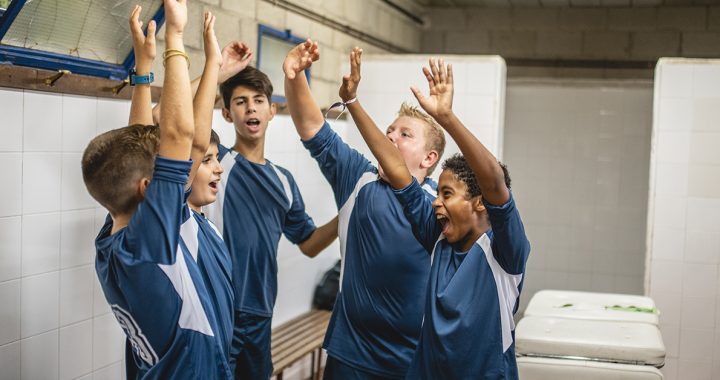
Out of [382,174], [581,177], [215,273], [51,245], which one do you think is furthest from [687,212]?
[51,245]

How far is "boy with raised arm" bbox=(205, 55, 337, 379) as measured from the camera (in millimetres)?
Answer: 2797

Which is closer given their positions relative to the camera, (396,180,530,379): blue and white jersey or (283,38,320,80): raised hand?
(396,180,530,379): blue and white jersey

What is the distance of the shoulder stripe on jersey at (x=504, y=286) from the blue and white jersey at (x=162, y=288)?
2.52 ft

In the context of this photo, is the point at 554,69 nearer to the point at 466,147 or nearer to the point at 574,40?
the point at 574,40

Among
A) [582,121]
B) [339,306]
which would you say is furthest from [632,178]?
[339,306]

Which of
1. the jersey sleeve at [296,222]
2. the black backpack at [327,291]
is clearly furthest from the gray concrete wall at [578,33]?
the jersey sleeve at [296,222]

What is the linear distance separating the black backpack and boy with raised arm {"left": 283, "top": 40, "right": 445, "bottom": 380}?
2.16 meters

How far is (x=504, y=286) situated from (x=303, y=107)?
963mm

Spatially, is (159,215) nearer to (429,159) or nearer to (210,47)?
(210,47)

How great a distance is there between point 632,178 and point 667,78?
1.76 metres

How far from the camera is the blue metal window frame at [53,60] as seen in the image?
7.75ft

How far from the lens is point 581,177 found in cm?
636

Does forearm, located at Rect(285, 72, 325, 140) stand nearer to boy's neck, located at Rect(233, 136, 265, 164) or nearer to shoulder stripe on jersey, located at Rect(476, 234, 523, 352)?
boy's neck, located at Rect(233, 136, 265, 164)

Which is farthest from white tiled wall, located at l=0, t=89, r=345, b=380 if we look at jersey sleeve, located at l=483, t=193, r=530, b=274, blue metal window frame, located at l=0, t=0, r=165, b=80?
jersey sleeve, located at l=483, t=193, r=530, b=274
